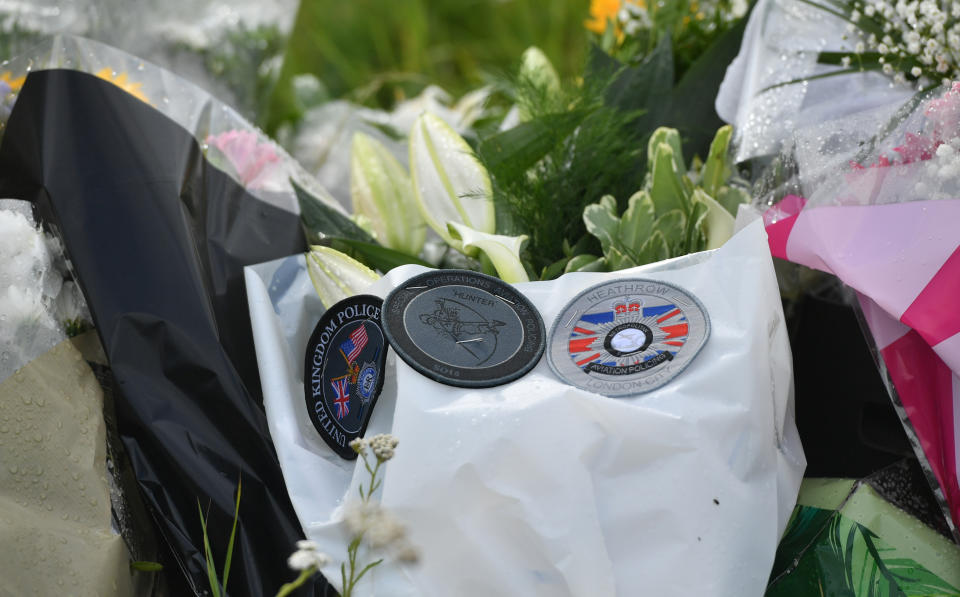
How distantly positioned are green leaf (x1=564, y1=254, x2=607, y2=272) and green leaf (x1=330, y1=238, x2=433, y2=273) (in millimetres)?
132

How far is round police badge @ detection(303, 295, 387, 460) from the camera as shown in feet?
1.89

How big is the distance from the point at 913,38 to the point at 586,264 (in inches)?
13.0

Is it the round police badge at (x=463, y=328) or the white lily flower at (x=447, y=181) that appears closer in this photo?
the round police badge at (x=463, y=328)

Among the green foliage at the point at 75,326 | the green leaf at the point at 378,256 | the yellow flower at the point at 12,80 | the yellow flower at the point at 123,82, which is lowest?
the green leaf at the point at 378,256

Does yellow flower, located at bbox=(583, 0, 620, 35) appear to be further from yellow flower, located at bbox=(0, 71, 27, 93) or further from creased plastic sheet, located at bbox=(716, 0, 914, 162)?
yellow flower, located at bbox=(0, 71, 27, 93)

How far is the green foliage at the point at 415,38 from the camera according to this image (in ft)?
8.52

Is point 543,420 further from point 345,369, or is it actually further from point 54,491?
point 54,491

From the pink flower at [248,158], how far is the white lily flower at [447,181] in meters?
0.14

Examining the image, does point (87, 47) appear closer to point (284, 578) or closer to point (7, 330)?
point (7, 330)

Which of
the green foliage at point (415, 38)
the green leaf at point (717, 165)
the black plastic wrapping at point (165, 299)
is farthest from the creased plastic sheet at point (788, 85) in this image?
the green foliage at point (415, 38)

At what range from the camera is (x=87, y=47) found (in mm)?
756

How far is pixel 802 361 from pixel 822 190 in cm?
24

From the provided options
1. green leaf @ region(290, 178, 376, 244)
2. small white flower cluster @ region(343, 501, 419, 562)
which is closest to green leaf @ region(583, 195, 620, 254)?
green leaf @ region(290, 178, 376, 244)

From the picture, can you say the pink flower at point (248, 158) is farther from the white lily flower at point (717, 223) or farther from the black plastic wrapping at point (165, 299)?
the white lily flower at point (717, 223)
